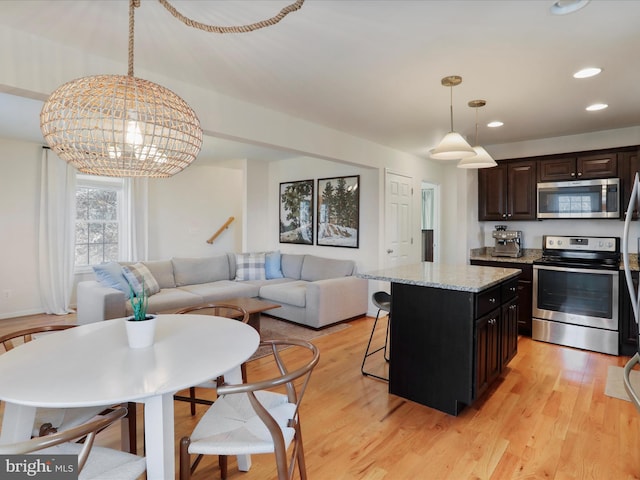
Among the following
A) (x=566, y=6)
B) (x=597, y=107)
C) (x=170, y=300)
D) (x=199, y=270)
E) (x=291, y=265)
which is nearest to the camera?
(x=566, y=6)

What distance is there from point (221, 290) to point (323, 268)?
1430 mm

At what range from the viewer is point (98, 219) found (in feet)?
18.3

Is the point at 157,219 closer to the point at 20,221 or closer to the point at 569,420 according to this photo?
the point at 20,221

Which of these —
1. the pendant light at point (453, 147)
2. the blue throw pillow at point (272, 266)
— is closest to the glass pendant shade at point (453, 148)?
the pendant light at point (453, 147)

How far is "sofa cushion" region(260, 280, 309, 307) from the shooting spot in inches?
177

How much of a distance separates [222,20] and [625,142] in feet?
14.4

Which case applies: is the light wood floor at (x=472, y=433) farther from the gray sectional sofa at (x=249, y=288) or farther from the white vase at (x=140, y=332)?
the gray sectional sofa at (x=249, y=288)

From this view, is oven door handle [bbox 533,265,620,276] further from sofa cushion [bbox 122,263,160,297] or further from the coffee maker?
sofa cushion [bbox 122,263,160,297]

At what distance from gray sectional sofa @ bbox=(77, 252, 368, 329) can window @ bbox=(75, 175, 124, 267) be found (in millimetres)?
1390

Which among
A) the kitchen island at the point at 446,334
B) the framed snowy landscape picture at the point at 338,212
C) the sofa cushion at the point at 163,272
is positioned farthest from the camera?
the framed snowy landscape picture at the point at 338,212

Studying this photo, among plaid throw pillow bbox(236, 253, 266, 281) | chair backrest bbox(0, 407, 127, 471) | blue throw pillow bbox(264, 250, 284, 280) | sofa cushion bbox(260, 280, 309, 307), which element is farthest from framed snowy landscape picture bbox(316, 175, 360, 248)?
chair backrest bbox(0, 407, 127, 471)

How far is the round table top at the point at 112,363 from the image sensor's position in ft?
3.84

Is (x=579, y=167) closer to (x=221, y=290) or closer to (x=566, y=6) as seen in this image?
(x=566, y=6)

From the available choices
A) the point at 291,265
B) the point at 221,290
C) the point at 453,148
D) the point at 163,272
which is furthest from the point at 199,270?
the point at 453,148
